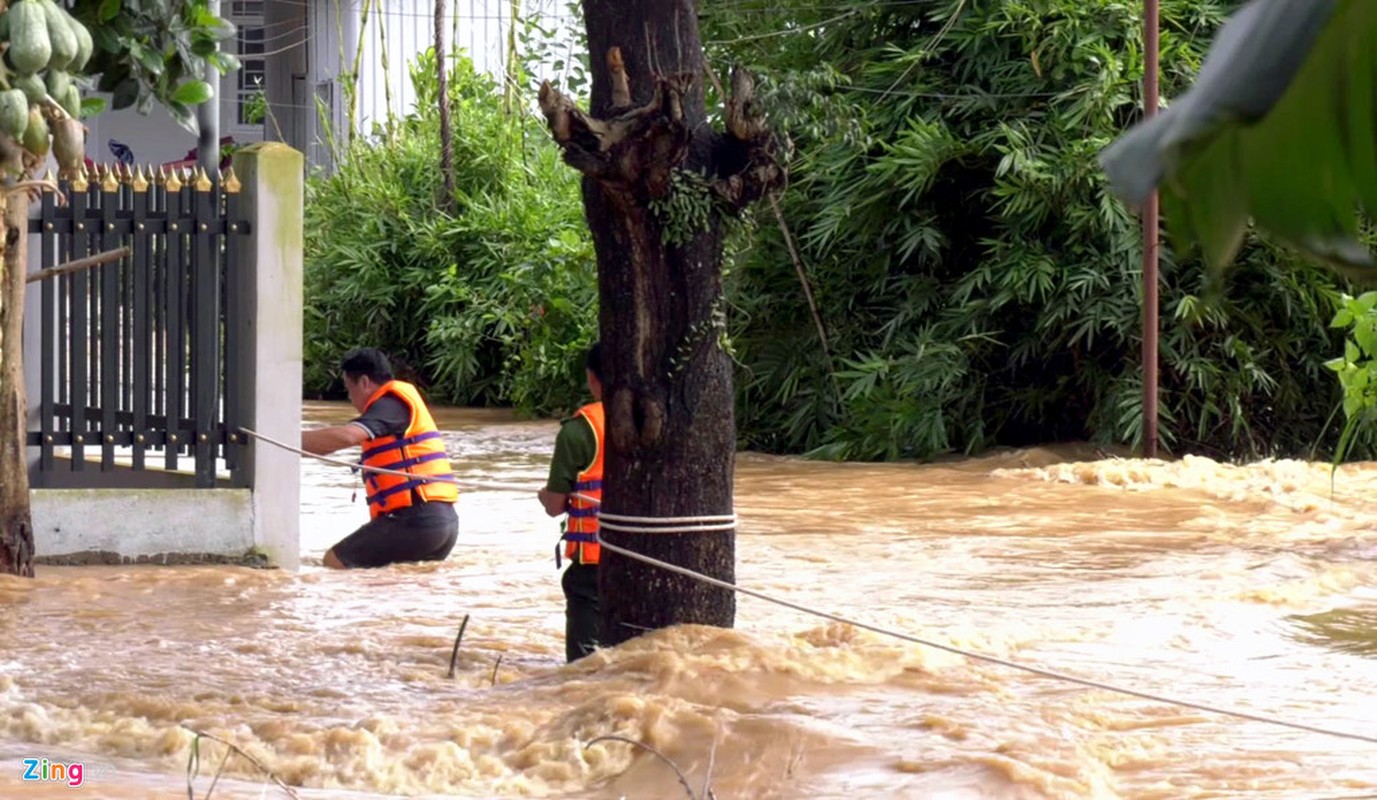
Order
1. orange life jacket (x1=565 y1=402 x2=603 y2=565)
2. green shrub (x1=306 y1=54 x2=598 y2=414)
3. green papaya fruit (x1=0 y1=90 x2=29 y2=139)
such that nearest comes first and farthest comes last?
1. green papaya fruit (x1=0 y1=90 x2=29 y2=139)
2. orange life jacket (x1=565 y1=402 x2=603 y2=565)
3. green shrub (x1=306 y1=54 x2=598 y2=414)

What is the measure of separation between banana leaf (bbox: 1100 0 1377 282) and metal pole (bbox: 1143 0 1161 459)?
1202cm

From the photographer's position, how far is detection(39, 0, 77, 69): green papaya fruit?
624 cm

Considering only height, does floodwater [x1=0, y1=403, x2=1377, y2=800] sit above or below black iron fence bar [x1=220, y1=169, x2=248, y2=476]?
below

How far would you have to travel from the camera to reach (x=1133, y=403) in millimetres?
14453

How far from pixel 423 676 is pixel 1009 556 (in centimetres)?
460

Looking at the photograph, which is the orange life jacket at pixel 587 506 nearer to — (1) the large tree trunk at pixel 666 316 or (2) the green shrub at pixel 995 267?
(1) the large tree trunk at pixel 666 316

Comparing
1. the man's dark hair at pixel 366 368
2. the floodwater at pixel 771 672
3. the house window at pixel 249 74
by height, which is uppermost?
the house window at pixel 249 74

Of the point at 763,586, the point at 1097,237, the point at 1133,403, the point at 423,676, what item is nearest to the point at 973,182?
the point at 1097,237

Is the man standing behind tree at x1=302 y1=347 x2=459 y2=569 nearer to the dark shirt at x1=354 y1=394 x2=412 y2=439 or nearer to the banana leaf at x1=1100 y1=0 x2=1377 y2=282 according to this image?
the dark shirt at x1=354 y1=394 x2=412 y2=439

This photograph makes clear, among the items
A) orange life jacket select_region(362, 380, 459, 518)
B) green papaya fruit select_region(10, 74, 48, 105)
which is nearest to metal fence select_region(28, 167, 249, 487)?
orange life jacket select_region(362, 380, 459, 518)

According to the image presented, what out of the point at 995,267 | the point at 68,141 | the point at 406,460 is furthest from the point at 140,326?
the point at 995,267

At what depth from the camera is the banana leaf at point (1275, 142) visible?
0.85 meters

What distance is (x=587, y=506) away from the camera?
22.8ft

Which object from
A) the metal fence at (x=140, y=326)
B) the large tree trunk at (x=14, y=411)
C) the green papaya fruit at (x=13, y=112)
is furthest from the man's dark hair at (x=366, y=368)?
the green papaya fruit at (x=13, y=112)
